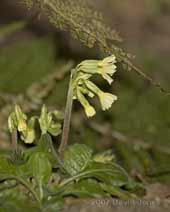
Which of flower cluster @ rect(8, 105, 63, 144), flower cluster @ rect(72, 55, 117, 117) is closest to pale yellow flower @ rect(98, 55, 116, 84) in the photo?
flower cluster @ rect(72, 55, 117, 117)

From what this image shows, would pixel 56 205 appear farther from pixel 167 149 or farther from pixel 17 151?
pixel 167 149

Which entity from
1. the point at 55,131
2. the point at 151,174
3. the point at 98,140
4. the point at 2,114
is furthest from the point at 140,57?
the point at 55,131

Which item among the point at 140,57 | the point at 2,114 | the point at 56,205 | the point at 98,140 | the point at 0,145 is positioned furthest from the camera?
the point at 140,57

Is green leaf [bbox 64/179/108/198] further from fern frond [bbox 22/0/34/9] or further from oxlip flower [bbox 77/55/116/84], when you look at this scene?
fern frond [bbox 22/0/34/9]

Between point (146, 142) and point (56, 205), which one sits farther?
point (146, 142)

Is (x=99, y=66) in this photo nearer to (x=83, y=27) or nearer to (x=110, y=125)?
(x=83, y=27)

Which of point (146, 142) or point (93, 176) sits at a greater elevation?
point (93, 176)

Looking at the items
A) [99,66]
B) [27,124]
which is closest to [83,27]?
[99,66]

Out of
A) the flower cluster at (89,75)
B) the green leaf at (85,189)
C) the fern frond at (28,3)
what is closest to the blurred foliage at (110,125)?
the green leaf at (85,189)

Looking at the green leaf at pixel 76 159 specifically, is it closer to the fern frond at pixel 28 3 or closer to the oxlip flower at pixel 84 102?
the oxlip flower at pixel 84 102
